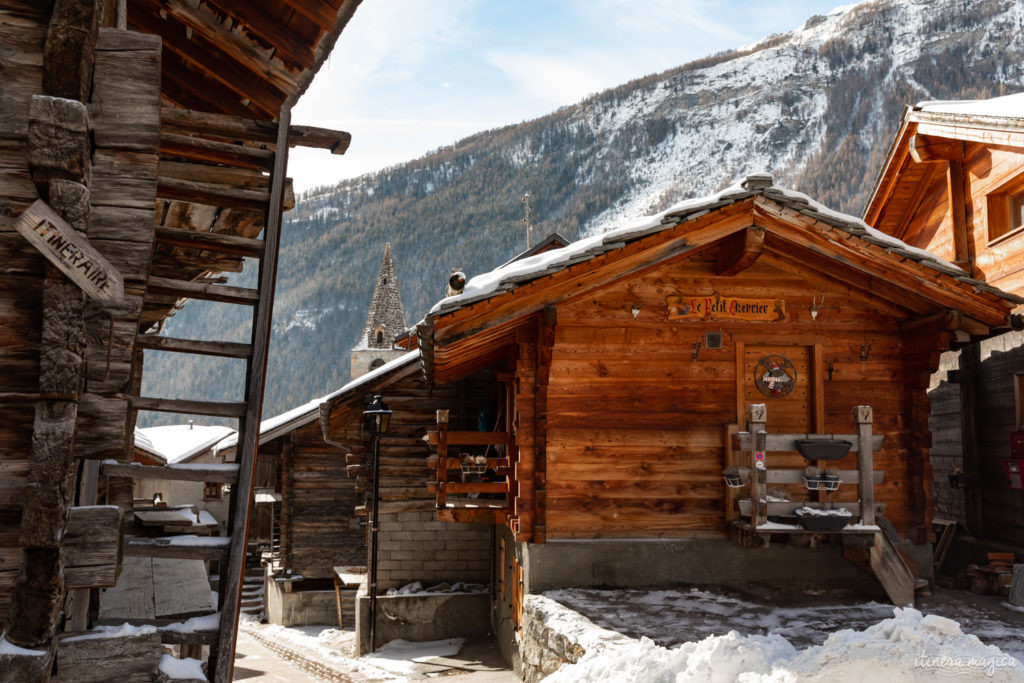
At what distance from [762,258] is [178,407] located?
7559 millimetres

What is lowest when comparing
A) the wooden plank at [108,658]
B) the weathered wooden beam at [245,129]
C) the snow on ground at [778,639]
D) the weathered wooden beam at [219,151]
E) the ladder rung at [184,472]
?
the snow on ground at [778,639]

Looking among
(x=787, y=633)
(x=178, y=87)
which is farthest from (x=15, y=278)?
(x=787, y=633)

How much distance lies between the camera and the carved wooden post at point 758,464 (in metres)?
8.87

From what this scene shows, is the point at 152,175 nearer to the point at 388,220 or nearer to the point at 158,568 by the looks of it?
the point at 158,568

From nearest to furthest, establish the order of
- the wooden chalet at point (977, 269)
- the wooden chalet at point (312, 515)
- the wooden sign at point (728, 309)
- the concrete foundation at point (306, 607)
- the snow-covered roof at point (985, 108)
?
the wooden sign at point (728, 309), the snow-covered roof at point (985, 108), the wooden chalet at point (977, 269), the concrete foundation at point (306, 607), the wooden chalet at point (312, 515)

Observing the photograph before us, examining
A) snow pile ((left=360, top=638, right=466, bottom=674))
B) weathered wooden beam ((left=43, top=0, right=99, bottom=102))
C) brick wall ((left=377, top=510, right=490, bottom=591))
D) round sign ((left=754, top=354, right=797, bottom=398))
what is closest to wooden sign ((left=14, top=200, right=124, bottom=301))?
weathered wooden beam ((left=43, top=0, right=99, bottom=102))

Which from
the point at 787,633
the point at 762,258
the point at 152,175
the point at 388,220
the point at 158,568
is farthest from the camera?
the point at 388,220

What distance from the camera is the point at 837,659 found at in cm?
540

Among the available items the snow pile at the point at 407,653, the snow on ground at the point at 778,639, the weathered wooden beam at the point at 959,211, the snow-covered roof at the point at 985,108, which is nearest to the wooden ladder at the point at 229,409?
the snow on ground at the point at 778,639

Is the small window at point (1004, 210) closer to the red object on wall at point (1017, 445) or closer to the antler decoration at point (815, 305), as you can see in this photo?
the red object on wall at point (1017, 445)

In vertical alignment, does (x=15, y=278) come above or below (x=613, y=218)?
below

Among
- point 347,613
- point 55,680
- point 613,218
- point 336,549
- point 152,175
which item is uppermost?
point 613,218

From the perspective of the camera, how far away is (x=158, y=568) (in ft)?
20.9

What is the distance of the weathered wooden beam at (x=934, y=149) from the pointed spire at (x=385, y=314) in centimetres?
3662
